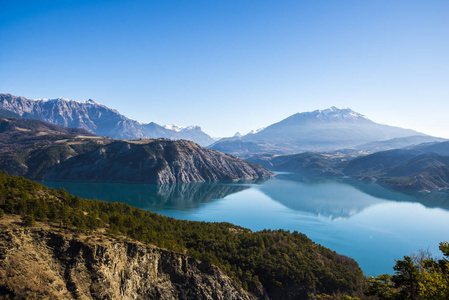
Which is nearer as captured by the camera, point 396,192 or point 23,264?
point 23,264

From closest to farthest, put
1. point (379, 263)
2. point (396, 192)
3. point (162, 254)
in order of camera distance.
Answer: point (162, 254)
point (379, 263)
point (396, 192)

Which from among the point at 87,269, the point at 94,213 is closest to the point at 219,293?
the point at 87,269

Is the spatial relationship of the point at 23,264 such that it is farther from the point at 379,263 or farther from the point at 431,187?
the point at 431,187

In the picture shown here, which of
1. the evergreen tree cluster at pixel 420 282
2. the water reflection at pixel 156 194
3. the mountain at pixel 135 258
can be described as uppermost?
the evergreen tree cluster at pixel 420 282

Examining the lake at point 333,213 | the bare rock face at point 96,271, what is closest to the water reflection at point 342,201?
the lake at point 333,213

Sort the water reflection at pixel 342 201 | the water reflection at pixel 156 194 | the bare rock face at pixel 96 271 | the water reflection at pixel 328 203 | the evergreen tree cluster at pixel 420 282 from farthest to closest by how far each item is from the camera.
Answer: the water reflection at pixel 156 194, the water reflection at pixel 342 201, the water reflection at pixel 328 203, the bare rock face at pixel 96 271, the evergreen tree cluster at pixel 420 282

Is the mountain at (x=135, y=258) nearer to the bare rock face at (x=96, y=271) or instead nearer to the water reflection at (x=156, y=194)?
the bare rock face at (x=96, y=271)

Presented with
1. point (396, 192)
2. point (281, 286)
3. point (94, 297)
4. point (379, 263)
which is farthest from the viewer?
point (396, 192)
